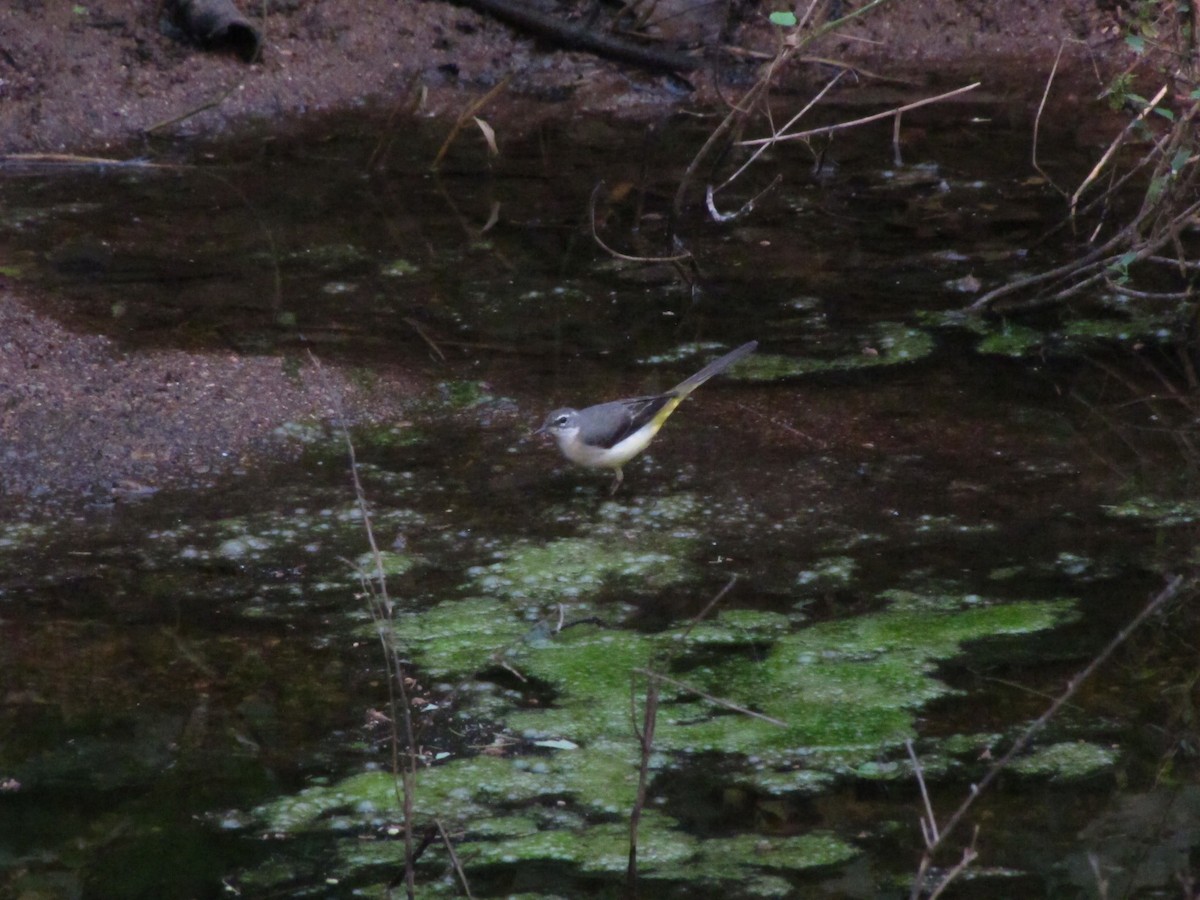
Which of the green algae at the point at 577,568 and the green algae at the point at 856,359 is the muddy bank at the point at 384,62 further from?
the green algae at the point at 577,568

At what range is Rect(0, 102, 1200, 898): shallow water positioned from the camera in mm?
3771

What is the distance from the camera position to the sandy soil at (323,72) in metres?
6.19

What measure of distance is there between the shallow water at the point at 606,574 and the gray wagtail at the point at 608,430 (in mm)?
194

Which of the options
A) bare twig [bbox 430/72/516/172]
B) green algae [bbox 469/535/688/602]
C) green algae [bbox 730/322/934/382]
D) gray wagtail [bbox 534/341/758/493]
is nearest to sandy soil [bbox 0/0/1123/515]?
bare twig [bbox 430/72/516/172]

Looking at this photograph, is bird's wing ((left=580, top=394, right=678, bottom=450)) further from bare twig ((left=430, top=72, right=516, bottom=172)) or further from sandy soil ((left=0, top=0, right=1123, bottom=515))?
bare twig ((left=430, top=72, right=516, bottom=172))

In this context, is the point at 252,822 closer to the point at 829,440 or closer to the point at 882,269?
the point at 829,440

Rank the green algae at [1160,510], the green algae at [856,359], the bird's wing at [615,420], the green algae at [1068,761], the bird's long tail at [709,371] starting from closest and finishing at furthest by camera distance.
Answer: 1. the green algae at [1068,761]
2. the green algae at [1160,510]
3. the bird's wing at [615,420]
4. the bird's long tail at [709,371]
5. the green algae at [856,359]

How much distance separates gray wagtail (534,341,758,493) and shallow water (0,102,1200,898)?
0.64 feet

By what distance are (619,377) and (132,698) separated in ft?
9.23

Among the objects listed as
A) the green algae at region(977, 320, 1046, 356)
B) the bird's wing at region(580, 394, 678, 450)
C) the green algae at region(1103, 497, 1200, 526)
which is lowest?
the bird's wing at region(580, 394, 678, 450)

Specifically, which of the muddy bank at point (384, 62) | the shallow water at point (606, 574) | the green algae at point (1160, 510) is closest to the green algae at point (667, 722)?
the shallow water at point (606, 574)

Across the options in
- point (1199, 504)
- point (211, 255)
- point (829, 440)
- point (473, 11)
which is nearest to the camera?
point (1199, 504)

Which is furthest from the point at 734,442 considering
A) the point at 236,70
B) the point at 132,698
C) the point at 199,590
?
the point at 236,70

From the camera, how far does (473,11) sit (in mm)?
10633
